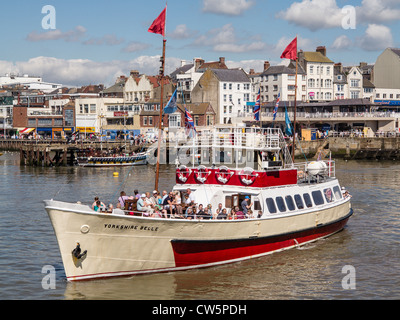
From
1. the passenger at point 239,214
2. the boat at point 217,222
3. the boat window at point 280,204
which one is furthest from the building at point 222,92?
the passenger at point 239,214

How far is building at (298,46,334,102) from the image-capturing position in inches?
4124

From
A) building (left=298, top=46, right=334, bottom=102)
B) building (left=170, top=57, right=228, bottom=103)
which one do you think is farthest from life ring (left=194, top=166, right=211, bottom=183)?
building (left=298, top=46, right=334, bottom=102)

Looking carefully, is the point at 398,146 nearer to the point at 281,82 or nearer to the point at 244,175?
the point at 281,82

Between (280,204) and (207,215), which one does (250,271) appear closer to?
(207,215)

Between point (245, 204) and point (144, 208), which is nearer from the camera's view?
point (144, 208)

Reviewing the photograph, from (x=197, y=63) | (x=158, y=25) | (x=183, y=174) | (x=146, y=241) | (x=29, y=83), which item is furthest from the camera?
(x=29, y=83)

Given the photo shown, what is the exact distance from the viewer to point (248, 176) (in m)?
23.4

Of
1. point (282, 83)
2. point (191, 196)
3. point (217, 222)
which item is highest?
point (282, 83)

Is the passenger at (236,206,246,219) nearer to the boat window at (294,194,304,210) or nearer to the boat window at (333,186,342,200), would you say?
the boat window at (294,194,304,210)

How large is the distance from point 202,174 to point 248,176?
7.12 feet

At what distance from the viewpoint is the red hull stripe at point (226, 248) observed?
68.0 feet

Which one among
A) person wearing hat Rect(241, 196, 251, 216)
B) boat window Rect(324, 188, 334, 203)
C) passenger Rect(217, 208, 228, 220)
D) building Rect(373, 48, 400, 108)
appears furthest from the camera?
building Rect(373, 48, 400, 108)

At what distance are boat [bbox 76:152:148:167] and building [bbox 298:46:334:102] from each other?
146ft

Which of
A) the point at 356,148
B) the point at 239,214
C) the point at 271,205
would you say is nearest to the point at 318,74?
the point at 356,148
